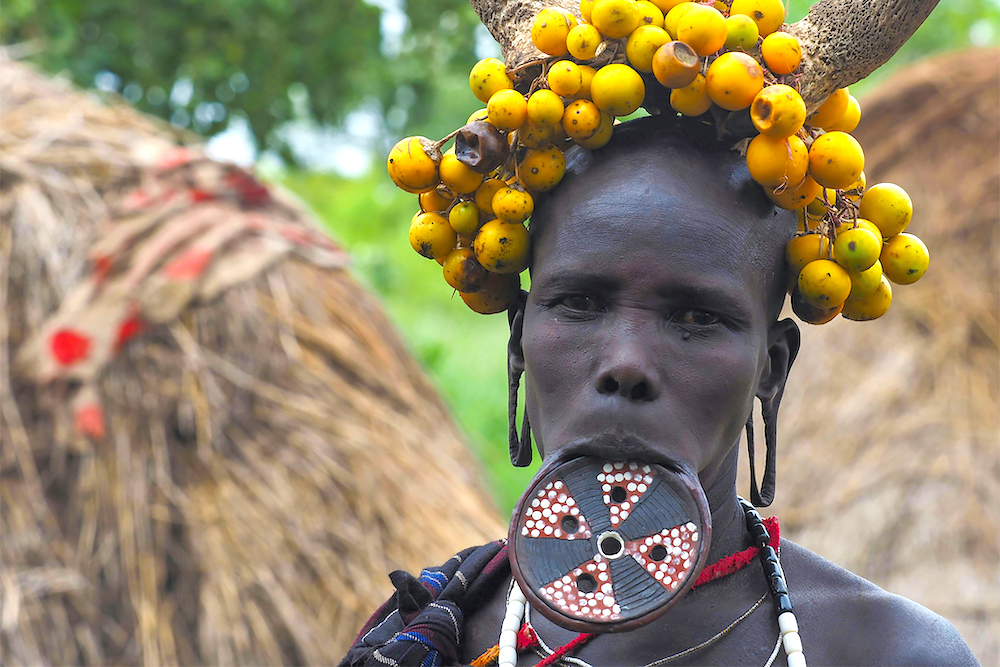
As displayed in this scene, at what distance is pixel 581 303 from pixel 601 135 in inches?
11.0

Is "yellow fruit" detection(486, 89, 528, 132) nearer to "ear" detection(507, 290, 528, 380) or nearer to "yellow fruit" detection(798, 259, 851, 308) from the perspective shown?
"ear" detection(507, 290, 528, 380)

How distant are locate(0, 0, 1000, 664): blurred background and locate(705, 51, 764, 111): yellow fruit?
11.4 ft

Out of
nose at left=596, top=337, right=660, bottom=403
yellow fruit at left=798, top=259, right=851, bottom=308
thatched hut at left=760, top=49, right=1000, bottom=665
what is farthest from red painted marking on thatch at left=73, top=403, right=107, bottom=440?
thatched hut at left=760, top=49, right=1000, bottom=665

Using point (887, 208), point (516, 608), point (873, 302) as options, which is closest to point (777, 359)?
point (873, 302)

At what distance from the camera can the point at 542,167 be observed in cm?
196

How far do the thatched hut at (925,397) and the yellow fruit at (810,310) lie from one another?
12.5 feet

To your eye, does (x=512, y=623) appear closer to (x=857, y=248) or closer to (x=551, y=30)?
(x=857, y=248)

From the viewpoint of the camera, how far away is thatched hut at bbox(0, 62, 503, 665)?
420 cm

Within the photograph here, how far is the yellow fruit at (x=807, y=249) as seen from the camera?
1.97 metres

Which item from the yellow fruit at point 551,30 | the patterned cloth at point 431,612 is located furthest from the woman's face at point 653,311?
the patterned cloth at point 431,612

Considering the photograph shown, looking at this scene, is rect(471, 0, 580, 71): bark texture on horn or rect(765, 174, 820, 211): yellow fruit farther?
rect(471, 0, 580, 71): bark texture on horn

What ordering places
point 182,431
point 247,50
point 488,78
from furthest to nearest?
point 247,50, point 182,431, point 488,78

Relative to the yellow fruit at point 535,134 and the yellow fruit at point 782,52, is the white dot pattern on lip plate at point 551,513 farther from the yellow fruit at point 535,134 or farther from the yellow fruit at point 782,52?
the yellow fruit at point 782,52

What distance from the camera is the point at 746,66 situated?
182 centimetres
